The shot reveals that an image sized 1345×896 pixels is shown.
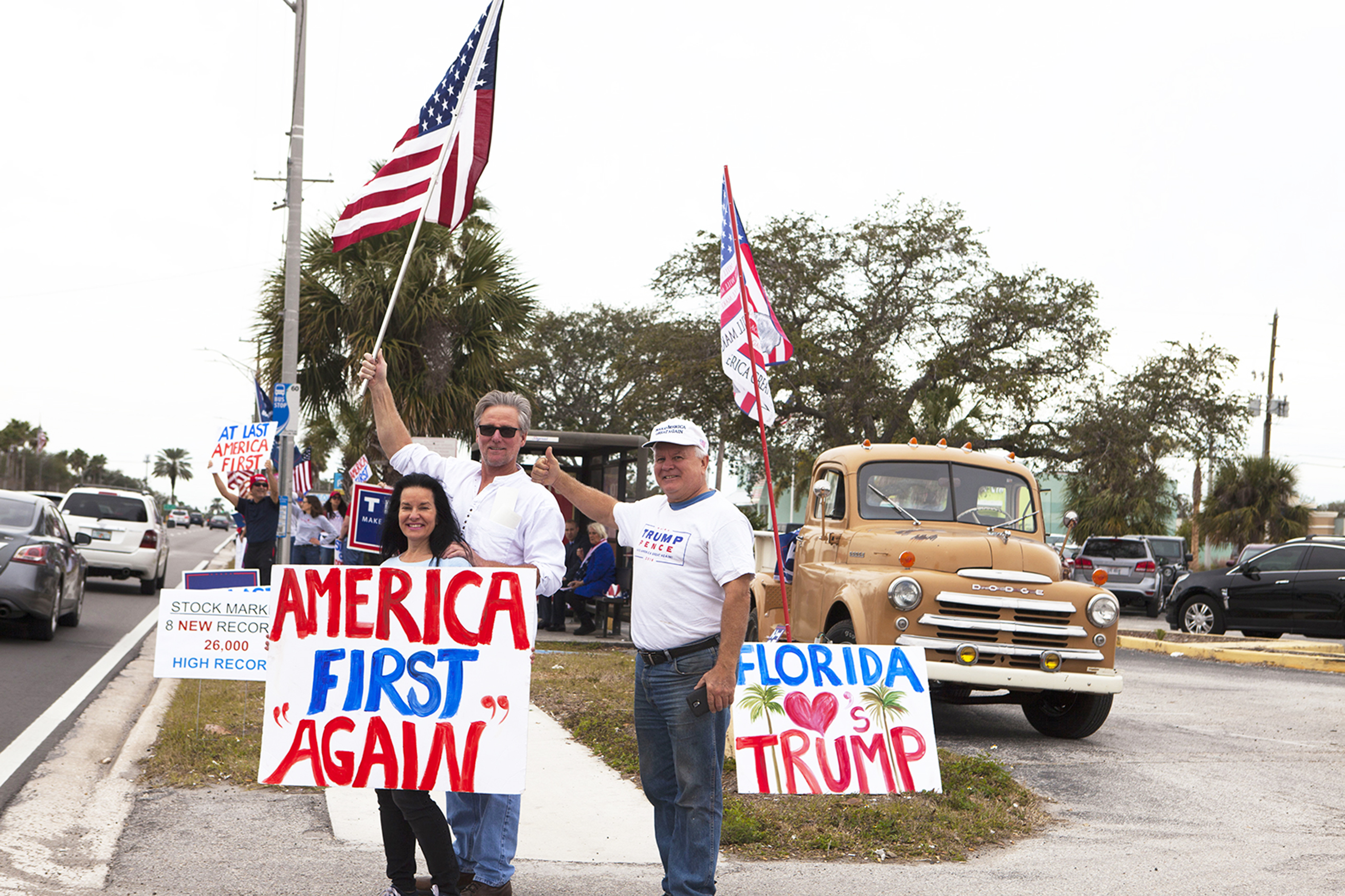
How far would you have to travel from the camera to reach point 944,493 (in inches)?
415

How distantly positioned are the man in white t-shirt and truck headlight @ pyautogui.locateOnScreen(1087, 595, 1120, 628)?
535 cm

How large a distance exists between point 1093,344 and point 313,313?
1809cm

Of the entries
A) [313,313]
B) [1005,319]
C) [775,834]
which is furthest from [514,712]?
[1005,319]

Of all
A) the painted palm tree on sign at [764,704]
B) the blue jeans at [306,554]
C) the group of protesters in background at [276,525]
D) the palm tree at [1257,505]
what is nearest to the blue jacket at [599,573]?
the group of protesters in background at [276,525]

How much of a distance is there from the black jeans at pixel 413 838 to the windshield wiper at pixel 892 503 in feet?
20.3

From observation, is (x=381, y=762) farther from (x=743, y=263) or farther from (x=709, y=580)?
(x=743, y=263)

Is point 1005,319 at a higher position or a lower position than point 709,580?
higher

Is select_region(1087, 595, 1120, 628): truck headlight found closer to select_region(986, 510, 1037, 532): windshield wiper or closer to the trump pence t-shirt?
select_region(986, 510, 1037, 532): windshield wiper

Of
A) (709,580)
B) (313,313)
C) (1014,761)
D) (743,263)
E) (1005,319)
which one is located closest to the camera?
(709,580)

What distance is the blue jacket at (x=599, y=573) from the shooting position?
16125 millimetres

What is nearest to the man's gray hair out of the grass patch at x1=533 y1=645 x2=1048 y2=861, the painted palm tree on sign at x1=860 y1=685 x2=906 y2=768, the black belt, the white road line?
the black belt

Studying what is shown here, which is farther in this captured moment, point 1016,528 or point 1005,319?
point 1005,319

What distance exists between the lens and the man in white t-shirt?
15.2ft

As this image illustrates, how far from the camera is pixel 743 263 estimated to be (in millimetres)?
9898
